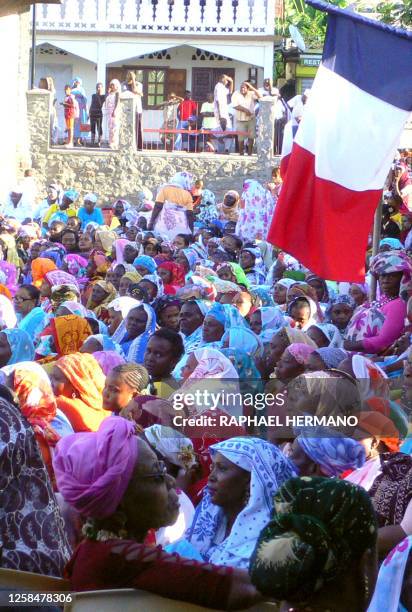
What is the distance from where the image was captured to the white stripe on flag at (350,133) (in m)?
6.91

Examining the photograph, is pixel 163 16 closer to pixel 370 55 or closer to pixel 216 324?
pixel 216 324

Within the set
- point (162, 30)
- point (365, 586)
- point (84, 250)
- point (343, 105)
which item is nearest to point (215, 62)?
point (162, 30)

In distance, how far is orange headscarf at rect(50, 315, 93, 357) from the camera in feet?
26.6

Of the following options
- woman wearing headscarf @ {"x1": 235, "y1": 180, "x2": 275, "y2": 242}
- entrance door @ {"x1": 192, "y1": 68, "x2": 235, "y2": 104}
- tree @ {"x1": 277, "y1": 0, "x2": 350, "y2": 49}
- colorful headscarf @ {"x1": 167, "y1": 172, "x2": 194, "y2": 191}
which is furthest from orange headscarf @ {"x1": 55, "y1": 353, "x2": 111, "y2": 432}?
tree @ {"x1": 277, "y1": 0, "x2": 350, "y2": 49}

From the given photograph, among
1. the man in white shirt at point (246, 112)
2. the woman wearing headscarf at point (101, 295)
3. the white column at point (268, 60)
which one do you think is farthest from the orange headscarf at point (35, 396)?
the white column at point (268, 60)

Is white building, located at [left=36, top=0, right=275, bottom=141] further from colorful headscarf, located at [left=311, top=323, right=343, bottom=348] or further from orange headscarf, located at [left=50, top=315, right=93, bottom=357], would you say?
colorful headscarf, located at [left=311, top=323, right=343, bottom=348]

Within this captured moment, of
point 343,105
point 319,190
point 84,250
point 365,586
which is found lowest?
point 84,250

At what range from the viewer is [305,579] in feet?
8.30

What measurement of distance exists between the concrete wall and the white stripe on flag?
1547cm

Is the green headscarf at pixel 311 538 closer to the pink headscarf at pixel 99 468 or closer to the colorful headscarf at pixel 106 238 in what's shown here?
the pink headscarf at pixel 99 468

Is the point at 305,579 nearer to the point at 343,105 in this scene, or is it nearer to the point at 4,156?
the point at 343,105

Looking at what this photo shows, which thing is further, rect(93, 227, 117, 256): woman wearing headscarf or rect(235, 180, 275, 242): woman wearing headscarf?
rect(235, 180, 275, 242): woman wearing headscarf

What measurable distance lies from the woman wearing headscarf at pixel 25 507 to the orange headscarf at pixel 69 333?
4769mm

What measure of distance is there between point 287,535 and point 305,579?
10 cm
